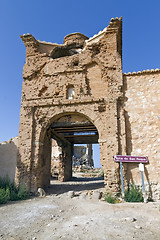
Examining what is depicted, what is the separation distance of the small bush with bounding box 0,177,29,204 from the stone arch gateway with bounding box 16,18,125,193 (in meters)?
0.42

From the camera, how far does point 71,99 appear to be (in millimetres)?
9055

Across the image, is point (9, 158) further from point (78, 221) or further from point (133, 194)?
point (133, 194)

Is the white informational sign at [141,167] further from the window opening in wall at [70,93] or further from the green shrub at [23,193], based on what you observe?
the green shrub at [23,193]

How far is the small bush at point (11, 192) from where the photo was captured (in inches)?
287

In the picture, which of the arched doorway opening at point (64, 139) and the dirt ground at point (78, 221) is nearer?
the dirt ground at point (78, 221)

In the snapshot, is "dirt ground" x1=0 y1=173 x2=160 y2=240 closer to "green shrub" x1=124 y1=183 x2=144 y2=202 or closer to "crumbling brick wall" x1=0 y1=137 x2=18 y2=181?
"green shrub" x1=124 y1=183 x2=144 y2=202

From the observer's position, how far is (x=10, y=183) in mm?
8773

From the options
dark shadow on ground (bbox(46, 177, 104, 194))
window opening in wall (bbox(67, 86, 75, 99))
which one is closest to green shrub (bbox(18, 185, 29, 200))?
dark shadow on ground (bbox(46, 177, 104, 194))

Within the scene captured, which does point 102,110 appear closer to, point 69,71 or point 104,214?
point 69,71

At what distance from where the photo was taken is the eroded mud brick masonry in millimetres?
8039

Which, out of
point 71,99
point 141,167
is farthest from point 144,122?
point 71,99

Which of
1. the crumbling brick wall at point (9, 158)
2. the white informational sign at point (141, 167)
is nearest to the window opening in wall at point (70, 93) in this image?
the crumbling brick wall at point (9, 158)

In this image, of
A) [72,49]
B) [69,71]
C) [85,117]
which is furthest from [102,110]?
[72,49]

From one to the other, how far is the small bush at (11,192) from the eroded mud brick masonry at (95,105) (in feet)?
1.29
